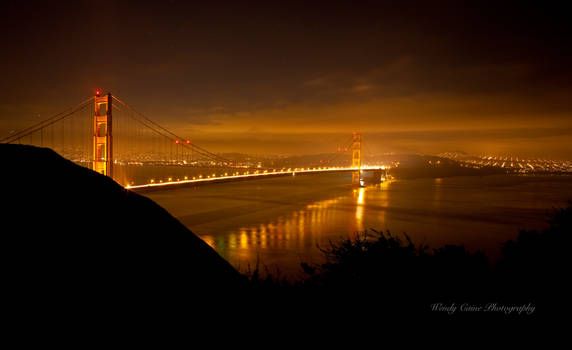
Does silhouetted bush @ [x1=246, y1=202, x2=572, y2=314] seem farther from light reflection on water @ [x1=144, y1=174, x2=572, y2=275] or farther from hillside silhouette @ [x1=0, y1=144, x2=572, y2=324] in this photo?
light reflection on water @ [x1=144, y1=174, x2=572, y2=275]

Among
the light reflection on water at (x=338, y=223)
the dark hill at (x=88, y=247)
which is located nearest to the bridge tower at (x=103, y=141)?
the light reflection on water at (x=338, y=223)

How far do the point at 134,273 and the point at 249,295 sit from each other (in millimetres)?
1003

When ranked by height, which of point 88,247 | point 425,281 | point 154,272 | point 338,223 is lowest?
point 338,223

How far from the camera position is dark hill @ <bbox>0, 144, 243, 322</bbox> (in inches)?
81.4

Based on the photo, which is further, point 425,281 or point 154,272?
point 425,281

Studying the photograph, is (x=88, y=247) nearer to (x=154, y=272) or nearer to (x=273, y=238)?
(x=154, y=272)

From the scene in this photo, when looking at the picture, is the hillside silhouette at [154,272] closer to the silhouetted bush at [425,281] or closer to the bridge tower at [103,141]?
the silhouetted bush at [425,281]

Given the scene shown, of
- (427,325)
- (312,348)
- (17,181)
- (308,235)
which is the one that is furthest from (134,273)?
(308,235)

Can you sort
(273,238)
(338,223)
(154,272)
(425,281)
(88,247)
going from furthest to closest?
(338,223) < (273,238) < (425,281) < (154,272) < (88,247)

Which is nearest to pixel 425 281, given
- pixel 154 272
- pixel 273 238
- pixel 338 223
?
pixel 154 272

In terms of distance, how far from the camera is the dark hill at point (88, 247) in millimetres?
2068

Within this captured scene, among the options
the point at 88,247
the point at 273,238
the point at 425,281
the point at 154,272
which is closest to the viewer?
the point at 88,247

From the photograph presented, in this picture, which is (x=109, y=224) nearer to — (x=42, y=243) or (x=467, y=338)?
(x=42, y=243)

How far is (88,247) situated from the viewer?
2396 millimetres
